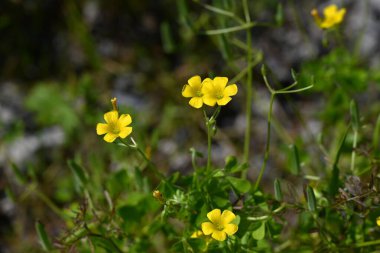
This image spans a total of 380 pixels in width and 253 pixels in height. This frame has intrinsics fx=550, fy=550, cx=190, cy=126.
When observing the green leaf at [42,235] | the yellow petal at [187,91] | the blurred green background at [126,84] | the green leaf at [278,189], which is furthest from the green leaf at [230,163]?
the blurred green background at [126,84]

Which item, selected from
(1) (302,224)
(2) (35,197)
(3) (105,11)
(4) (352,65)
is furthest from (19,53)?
(1) (302,224)

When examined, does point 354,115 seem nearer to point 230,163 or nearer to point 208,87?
point 230,163

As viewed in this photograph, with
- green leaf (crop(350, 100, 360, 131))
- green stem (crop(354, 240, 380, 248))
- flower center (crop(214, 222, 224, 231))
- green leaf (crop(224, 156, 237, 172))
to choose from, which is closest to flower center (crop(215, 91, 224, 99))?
green leaf (crop(224, 156, 237, 172))

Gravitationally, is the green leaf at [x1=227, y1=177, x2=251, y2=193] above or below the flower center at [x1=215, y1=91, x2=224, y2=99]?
below

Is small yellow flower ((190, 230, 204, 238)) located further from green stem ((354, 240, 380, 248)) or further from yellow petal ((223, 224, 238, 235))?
green stem ((354, 240, 380, 248))

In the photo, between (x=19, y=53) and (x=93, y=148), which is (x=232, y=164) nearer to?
(x=93, y=148)

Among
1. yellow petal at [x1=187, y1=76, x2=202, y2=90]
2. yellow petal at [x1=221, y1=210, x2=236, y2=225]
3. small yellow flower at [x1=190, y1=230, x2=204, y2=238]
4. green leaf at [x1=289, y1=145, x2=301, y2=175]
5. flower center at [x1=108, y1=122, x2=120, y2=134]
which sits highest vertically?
yellow petal at [x1=187, y1=76, x2=202, y2=90]
